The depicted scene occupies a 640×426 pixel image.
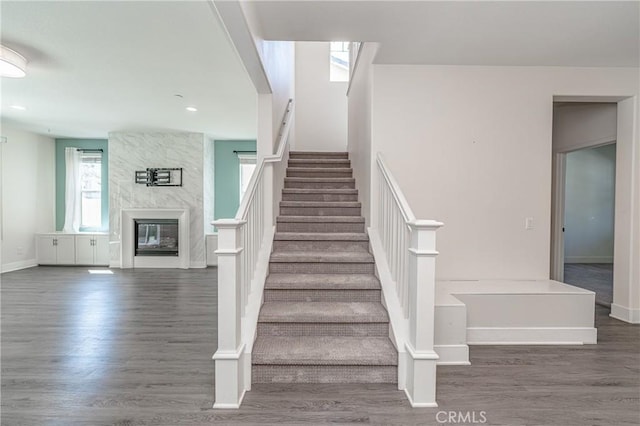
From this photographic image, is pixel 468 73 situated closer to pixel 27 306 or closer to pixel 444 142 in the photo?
pixel 444 142

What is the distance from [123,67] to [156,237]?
3.93 m

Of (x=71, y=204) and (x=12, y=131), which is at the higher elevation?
(x=12, y=131)

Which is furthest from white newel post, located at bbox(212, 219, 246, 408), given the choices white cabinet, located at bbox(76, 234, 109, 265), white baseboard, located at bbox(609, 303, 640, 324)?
white cabinet, located at bbox(76, 234, 109, 265)

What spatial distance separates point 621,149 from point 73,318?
6.23m

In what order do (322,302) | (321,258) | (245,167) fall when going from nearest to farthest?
(322,302) → (321,258) → (245,167)

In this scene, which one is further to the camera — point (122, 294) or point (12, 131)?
point (12, 131)

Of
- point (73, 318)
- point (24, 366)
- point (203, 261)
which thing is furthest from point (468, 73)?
point (203, 261)

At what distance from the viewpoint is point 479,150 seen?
3.29m

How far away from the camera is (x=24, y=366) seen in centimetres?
248

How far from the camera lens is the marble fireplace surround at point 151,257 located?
6.50 m

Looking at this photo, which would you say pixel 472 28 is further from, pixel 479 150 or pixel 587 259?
pixel 587 259

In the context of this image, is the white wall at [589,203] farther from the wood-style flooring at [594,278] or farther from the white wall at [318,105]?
the white wall at [318,105]

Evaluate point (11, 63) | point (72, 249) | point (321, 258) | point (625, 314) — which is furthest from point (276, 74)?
point (72, 249)

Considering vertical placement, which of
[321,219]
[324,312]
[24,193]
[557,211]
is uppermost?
[24,193]
